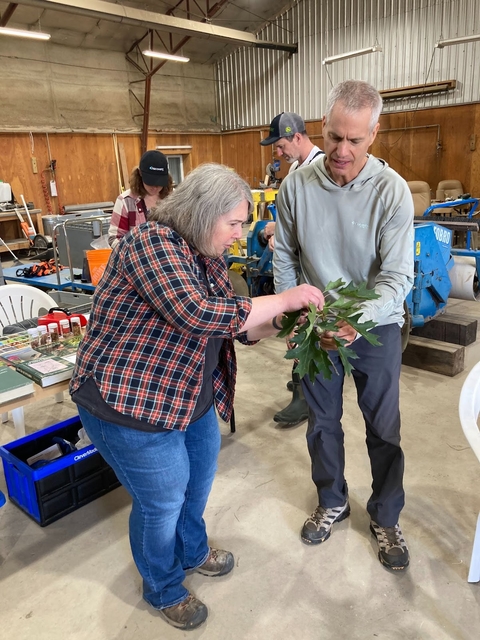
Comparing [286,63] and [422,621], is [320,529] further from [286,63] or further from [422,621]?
[286,63]

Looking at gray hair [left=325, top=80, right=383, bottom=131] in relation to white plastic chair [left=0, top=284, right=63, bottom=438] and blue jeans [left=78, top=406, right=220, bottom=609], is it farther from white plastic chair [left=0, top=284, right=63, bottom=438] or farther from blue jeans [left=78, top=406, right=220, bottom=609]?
white plastic chair [left=0, top=284, right=63, bottom=438]

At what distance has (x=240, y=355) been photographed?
4230 millimetres

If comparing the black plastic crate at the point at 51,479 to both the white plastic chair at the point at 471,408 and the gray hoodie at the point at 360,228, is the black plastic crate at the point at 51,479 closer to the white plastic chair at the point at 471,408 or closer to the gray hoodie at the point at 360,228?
the gray hoodie at the point at 360,228

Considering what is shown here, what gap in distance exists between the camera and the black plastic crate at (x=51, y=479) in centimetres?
214

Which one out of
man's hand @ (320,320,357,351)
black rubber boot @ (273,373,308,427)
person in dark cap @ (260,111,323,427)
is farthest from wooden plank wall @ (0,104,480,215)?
man's hand @ (320,320,357,351)

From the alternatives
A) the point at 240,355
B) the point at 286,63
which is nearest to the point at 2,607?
the point at 240,355

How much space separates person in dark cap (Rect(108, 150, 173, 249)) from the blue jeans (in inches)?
65.3

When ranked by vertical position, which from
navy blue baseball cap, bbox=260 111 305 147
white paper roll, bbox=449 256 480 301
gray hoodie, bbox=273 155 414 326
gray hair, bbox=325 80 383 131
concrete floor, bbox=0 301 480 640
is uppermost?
navy blue baseball cap, bbox=260 111 305 147

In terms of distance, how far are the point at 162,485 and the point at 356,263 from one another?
95 centimetres

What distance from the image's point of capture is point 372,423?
73.0 inches

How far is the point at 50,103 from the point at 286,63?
531 cm

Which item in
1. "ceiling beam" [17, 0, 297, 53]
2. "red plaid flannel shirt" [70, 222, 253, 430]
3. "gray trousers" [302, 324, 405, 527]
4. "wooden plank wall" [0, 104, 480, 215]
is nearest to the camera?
"red plaid flannel shirt" [70, 222, 253, 430]

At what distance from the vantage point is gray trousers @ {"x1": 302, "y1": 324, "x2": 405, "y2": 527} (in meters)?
1.78

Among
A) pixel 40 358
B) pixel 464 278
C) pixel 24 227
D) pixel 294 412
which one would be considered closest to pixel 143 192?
pixel 40 358
